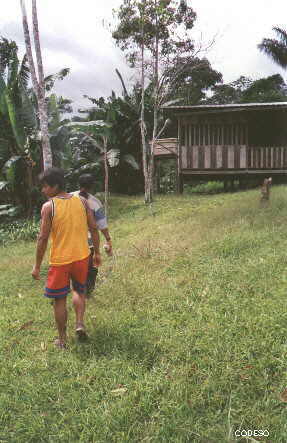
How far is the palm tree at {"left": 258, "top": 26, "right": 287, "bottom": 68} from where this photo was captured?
70.3 feet

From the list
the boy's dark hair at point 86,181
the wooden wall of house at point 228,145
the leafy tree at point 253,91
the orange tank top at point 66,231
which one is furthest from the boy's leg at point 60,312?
the leafy tree at point 253,91

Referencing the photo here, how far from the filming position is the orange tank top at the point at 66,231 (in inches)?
134

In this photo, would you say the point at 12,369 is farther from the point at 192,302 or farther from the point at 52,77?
the point at 52,77

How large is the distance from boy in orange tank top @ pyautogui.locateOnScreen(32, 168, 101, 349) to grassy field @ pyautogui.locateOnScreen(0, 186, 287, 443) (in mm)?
559

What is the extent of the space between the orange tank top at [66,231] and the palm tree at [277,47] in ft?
73.5

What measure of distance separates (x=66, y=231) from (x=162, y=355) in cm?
146

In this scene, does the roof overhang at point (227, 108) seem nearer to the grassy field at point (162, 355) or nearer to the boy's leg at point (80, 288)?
the grassy field at point (162, 355)

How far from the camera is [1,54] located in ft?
74.0

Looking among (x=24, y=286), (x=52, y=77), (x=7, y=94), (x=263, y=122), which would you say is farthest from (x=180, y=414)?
(x=263, y=122)

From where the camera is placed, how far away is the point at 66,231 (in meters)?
3.43

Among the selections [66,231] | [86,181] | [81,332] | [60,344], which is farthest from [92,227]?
[60,344]

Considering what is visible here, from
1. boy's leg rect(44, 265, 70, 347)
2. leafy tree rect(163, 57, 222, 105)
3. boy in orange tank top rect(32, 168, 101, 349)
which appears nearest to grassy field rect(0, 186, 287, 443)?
boy's leg rect(44, 265, 70, 347)

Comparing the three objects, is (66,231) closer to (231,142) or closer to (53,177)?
(53,177)

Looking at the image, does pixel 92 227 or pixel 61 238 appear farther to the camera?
pixel 92 227
